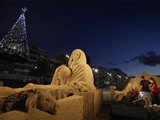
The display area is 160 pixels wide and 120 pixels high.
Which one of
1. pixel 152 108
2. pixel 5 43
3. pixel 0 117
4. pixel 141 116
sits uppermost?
pixel 5 43

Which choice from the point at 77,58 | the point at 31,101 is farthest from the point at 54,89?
the point at 77,58

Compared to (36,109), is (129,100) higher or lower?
lower

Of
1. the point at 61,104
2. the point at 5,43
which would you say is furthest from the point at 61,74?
the point at 5,43

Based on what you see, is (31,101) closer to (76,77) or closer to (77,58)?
(76,77)

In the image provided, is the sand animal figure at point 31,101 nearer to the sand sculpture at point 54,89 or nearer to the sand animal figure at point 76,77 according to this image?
the sand sculpture at point 54,89

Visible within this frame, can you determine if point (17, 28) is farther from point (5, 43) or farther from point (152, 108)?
point (152, 108)

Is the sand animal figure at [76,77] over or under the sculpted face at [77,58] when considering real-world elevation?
under

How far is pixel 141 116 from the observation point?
3.79m

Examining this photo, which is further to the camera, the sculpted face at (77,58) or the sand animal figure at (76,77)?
the sculpted face at (77,58)

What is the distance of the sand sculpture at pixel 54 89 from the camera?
207 centimetres

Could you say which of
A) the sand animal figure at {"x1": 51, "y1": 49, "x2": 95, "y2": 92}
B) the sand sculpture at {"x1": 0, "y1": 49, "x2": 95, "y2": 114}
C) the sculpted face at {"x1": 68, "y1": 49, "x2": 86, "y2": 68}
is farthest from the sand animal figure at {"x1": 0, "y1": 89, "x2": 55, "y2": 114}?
the sculpted face at {"x1": 68, "y1": 49, "x2": 86, "y2": 68}

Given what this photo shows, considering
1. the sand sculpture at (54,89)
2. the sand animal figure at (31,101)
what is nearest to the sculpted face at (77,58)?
the sand sculpture at (54,89)

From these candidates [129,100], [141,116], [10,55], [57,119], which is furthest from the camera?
[10,55]

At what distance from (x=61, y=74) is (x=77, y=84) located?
720 millimetres
